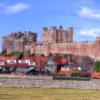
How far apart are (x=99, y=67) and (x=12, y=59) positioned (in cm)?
2394

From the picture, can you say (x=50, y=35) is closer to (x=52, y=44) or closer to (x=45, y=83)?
(x=52, y=44)

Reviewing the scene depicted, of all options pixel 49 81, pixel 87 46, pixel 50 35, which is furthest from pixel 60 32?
pixel 49 81

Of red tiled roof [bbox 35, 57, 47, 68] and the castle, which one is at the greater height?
the castle

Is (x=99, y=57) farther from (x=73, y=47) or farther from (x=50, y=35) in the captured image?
(x=50, y=35)

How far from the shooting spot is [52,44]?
506 feet

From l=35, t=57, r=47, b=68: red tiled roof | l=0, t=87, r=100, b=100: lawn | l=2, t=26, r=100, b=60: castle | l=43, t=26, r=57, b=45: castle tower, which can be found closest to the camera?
l=0, t=87, r=100, b=100: lawn

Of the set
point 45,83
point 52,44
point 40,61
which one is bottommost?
point 45,83

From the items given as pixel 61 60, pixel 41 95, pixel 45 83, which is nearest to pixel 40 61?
pixel 61 60

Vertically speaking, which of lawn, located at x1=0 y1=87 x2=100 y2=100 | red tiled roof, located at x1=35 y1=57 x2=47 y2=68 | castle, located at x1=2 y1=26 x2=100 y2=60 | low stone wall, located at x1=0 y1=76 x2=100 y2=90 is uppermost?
castle, located at x1=2 y1=26 x2=100 y2=60

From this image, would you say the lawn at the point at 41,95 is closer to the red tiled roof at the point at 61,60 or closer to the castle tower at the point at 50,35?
the red tiled roof at the point at 61,60

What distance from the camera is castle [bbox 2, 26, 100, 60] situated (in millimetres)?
141375

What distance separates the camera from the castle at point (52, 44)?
14138cm

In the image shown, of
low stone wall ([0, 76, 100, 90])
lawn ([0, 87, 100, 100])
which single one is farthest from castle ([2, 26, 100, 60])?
lawn ([0, 87, 100, 100])

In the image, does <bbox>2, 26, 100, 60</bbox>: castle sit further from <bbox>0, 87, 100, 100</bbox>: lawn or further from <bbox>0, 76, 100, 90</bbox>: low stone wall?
<bbox>0, 87, 100, 100</bbox>: lawn
